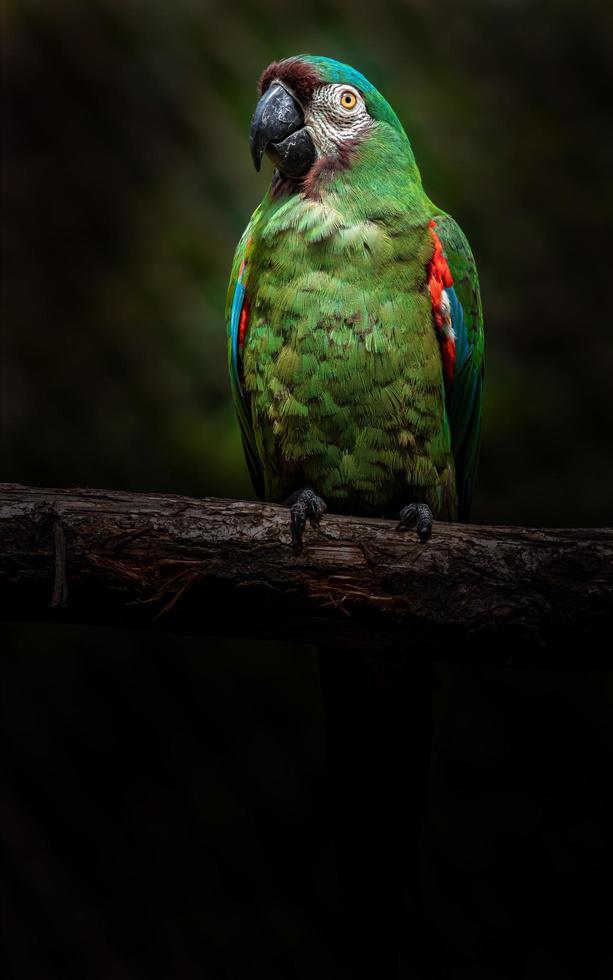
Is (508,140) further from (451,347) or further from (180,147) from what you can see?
(451,347)

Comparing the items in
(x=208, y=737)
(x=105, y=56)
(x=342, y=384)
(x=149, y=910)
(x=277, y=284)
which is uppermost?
(x=105, y=56)

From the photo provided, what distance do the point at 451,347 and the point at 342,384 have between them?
0.26 m

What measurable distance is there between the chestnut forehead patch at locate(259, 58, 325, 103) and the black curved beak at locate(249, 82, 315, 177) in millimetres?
17

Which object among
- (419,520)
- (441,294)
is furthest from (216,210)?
(419,520)

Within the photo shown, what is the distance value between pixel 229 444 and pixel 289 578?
1289mm

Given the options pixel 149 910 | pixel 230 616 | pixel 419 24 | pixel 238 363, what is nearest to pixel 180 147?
pixel 419 24

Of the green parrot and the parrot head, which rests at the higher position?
the parrot head

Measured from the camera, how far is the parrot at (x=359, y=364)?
1.71 metres

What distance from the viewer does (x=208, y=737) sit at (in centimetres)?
258

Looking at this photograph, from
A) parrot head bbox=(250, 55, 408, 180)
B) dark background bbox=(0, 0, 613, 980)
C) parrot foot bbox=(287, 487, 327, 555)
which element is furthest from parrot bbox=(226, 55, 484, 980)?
dark background bbox=(0, 0, 613, 980)

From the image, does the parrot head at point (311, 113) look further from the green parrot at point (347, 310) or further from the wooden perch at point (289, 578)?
the wooden perch at point (289, 578)

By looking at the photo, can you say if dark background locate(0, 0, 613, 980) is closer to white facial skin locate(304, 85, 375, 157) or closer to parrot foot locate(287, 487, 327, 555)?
white facial skin locate(304, 85, 375, 157)

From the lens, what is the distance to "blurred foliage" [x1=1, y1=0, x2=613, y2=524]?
8.91 ft

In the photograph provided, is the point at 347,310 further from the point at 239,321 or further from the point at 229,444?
the point at 229,444
